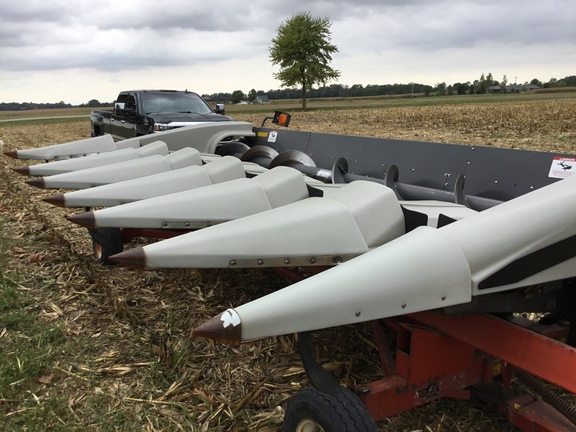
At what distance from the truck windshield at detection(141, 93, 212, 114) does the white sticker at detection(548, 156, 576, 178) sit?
22.7 feet

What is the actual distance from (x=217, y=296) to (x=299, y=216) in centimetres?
187

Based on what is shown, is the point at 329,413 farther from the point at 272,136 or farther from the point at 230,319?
the point at 272,136

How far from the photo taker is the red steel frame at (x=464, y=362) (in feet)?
6.14

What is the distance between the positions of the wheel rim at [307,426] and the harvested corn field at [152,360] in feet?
1.58

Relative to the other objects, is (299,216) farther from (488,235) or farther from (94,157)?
(94,157)

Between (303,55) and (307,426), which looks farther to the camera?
(303,55)

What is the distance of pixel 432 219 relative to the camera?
241 centimetres

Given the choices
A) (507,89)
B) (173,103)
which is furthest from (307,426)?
(507,89)

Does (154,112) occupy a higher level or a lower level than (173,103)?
lower

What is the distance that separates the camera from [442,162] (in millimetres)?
3799

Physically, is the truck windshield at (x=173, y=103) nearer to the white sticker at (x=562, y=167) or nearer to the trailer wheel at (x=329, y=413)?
the white sticker at (x=562, y=167)

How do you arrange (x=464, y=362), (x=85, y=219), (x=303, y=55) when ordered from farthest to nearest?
(x=303, y=55), (x=85, y=219), (x=464, y=362)

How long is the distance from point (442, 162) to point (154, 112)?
600 centimetres

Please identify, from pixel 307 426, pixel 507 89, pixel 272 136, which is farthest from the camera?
pixel 507 89
